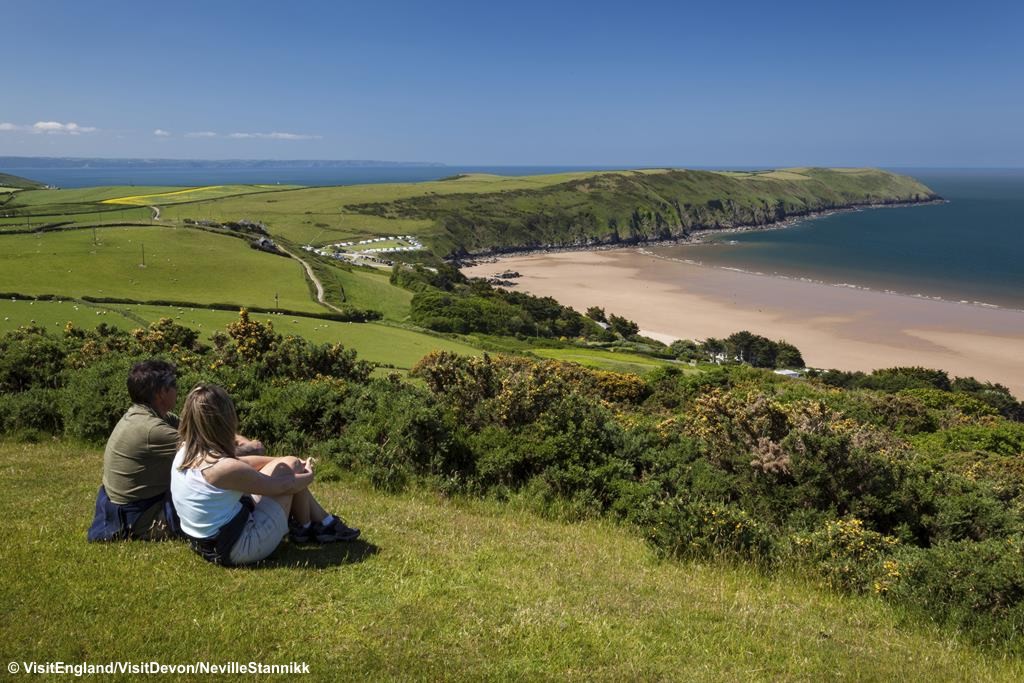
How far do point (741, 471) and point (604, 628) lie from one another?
18.7ft

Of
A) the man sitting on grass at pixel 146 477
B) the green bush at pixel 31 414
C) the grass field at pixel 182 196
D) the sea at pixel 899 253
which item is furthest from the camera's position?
the grass field at pixel 182 196

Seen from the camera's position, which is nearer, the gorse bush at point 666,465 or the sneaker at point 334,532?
the sneaker at point 334,532

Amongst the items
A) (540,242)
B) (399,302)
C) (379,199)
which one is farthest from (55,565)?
(379,199)

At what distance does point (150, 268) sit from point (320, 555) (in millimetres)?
55840

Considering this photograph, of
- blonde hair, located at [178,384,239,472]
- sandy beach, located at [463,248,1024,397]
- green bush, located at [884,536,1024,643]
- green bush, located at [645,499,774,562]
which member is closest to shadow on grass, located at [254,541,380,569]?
blonde hair, located at [178,384,239,472]

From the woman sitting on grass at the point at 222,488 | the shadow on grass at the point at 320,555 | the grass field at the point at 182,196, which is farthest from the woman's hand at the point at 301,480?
the grass field at the point at 182,196

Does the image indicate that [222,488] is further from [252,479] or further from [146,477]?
[146,477]

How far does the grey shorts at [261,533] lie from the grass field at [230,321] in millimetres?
25792

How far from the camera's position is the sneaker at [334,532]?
19.9 ft

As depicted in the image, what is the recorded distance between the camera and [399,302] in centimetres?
6222

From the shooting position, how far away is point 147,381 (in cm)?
606

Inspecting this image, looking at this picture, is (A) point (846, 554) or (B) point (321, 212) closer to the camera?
(A) point (846, 554)

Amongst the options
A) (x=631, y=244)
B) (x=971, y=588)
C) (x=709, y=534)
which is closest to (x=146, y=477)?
(x=709, y=534)

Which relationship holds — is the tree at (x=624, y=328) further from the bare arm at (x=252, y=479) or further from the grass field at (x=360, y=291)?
the bare arm at (x=252, y=479)
